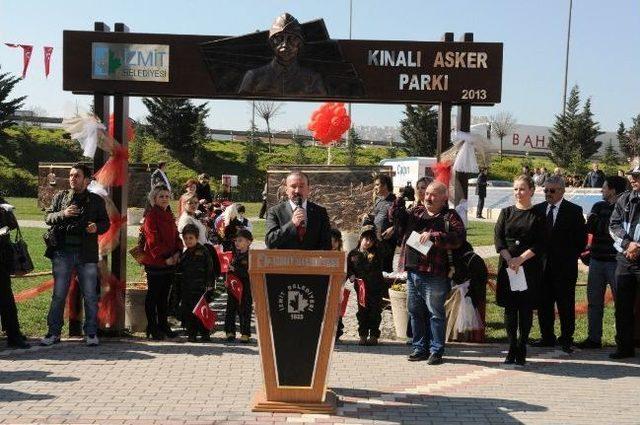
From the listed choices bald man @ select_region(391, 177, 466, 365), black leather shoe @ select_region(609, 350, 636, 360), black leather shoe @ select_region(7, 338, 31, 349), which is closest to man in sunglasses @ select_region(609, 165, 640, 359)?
black leather shoe @ select_region(609, 350, 636, 360)

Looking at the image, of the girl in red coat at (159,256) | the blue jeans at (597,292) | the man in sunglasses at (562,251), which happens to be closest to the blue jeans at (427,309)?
the man in sunglasses at (562,251)

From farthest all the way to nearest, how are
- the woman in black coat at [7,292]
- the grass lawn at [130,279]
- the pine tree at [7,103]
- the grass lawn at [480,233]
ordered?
the pine tree at [7,103] → the grass lawn at [480,233] → the grass lawn at [130,279] → the woman in black coat at [7,292]

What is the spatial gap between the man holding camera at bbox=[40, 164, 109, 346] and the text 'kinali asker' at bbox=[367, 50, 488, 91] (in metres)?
3.50

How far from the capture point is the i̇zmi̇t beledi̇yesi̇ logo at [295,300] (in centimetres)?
595

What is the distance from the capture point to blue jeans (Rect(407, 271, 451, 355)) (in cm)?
762

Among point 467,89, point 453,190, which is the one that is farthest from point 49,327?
point 467,89

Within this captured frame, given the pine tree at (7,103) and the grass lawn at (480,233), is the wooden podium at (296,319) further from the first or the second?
the pine tree at (7,103)

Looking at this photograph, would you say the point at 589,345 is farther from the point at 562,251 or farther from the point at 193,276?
the point at 193,276

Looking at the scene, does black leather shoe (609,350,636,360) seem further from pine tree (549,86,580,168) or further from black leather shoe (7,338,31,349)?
pine tree (549,86,580,168)

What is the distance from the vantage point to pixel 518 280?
7.57 meters

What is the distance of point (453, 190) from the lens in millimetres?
8992

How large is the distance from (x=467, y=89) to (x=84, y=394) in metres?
5.32

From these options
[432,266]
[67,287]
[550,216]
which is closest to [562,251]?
[550,216]

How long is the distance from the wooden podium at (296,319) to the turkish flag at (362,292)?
100 inches
